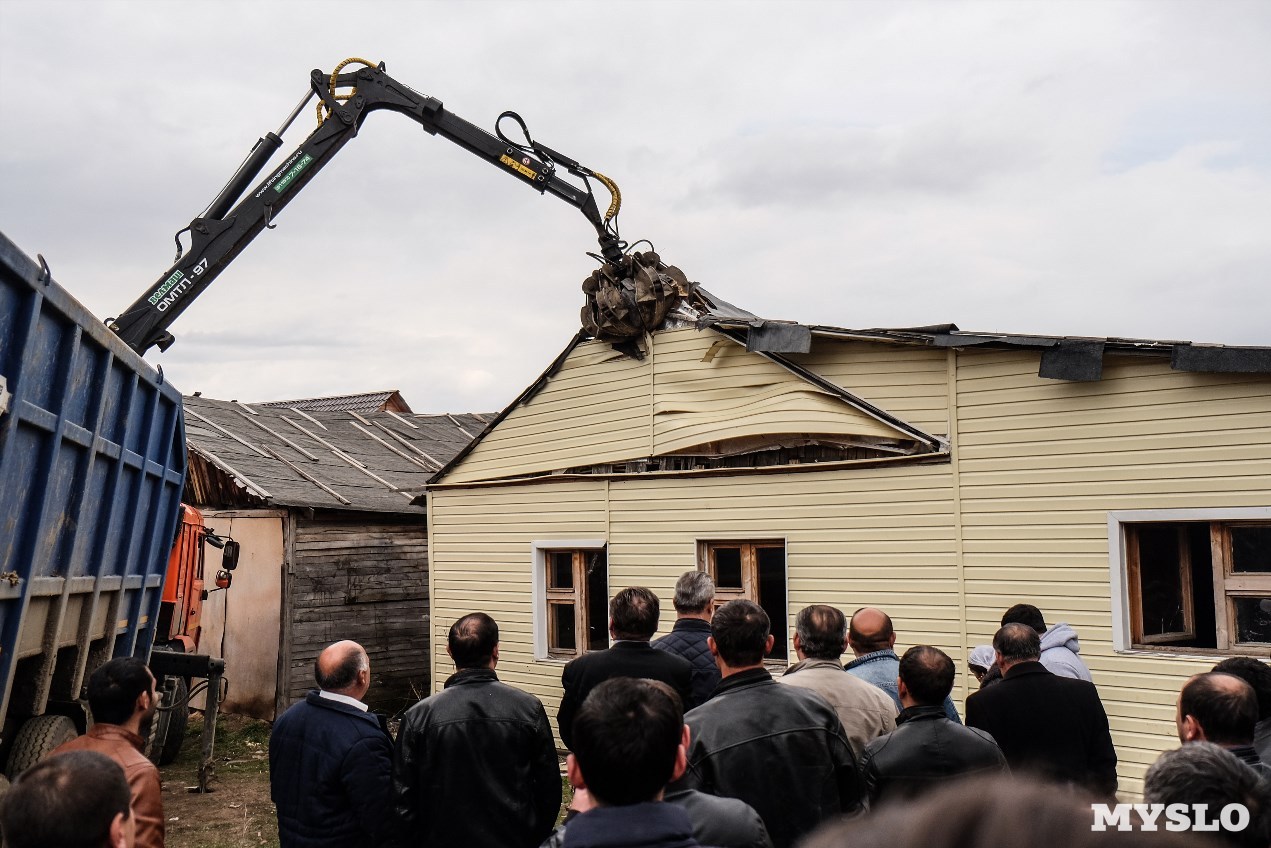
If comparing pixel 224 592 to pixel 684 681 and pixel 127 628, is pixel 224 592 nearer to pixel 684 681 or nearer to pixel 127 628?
pixel 127 628

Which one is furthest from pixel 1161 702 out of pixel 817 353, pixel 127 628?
pixel 127 628

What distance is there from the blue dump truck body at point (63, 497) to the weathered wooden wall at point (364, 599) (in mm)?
7119

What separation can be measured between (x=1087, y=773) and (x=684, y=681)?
1919mm

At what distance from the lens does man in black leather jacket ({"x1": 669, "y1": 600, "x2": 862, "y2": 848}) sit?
3.82m

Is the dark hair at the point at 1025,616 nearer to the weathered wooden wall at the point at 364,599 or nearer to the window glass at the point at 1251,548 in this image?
the window glass at the point at 1251,548

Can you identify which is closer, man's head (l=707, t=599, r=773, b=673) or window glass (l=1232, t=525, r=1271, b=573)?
man's head (l=707, t=599, r=773, b=673)

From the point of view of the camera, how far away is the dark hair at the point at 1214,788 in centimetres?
235

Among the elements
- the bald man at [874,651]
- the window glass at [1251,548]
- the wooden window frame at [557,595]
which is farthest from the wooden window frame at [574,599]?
the bald man at [874,651]

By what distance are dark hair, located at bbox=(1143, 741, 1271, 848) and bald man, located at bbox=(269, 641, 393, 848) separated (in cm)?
307

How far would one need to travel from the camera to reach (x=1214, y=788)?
7.80 feet

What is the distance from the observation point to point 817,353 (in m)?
10.2

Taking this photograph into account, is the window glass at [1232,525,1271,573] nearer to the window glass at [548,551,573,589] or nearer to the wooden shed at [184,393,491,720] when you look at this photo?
the window glass at [548,551,573,589]

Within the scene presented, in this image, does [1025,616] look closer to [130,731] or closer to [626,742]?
[626,742]

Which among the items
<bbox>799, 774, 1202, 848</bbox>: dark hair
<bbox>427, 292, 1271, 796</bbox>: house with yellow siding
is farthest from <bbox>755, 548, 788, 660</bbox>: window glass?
<bbox>799, 774, 1202, 848</bbox>: dark hair
